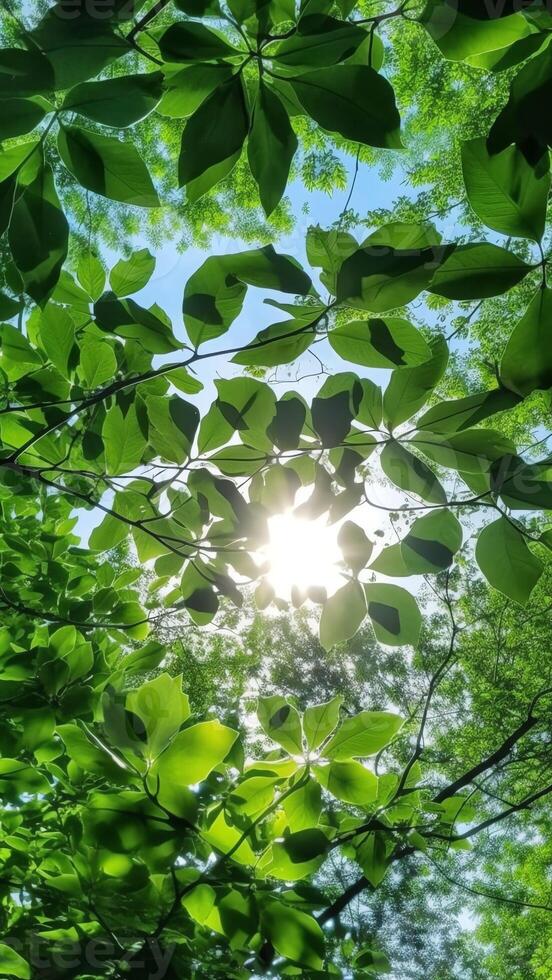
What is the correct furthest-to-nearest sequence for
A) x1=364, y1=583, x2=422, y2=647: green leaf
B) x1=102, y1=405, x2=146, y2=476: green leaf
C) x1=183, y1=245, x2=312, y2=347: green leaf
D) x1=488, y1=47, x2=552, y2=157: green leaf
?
x1=102, y1=405, x2=146, y2=476: green leaf
x1=364, y1=583, x2=422, y2=647: green leaf
x1=183, y1=245, x2=312, y2=347: green leaf
x1=488, y1=47, x2=552, y2=157: green leaf

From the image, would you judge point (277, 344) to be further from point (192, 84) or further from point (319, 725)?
point (319, 725)

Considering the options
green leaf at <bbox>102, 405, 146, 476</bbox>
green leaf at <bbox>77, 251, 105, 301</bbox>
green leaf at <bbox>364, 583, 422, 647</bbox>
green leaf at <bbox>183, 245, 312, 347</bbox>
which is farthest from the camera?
green leaf at <bbox>77, 251, 105, 301</bbox>

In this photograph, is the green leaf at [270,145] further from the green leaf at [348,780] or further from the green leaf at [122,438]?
the green leaf at [348,780]

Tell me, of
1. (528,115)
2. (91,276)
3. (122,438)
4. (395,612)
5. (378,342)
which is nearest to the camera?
(528,115)

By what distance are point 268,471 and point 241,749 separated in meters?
0.36

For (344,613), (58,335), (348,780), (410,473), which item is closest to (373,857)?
(348,780)

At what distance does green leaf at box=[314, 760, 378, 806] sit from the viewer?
640 mm

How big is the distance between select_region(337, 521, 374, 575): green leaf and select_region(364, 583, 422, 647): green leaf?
3 cm

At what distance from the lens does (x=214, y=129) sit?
426 millimetres

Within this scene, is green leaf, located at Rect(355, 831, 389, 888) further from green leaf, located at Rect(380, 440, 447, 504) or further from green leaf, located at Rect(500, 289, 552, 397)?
green leaf, located at Rect(500, 289, 552, 397)

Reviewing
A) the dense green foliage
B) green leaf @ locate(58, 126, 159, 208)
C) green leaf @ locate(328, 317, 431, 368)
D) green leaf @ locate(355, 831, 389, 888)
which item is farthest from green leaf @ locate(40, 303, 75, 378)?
green leaf @ locate(355, 831, 389, 888)

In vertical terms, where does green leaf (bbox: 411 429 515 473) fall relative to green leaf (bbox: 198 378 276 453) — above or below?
below

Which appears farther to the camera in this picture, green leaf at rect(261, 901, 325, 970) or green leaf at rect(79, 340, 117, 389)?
green leaf at rect(79, 340, 117, 389)

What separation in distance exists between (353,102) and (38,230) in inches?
9.8
